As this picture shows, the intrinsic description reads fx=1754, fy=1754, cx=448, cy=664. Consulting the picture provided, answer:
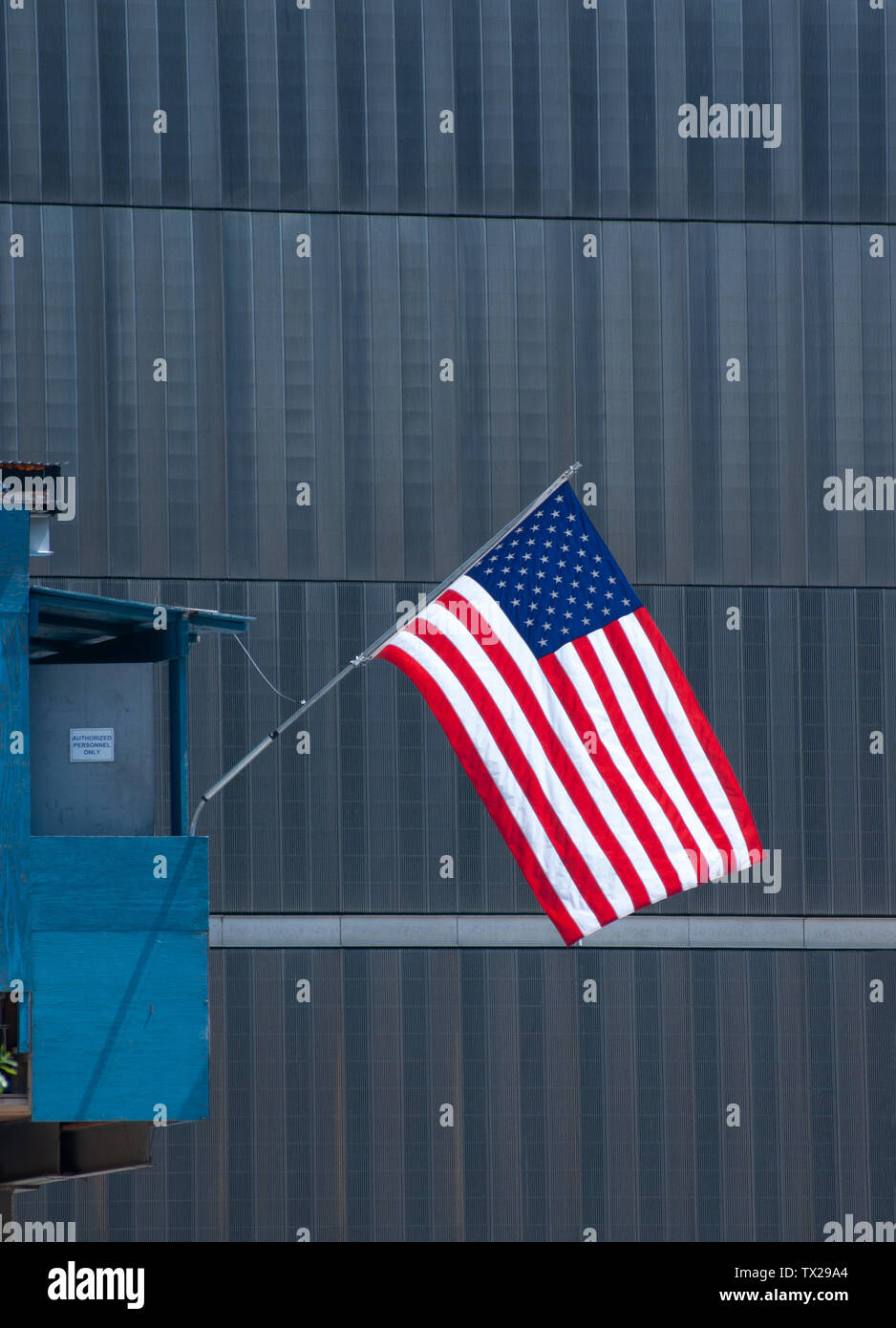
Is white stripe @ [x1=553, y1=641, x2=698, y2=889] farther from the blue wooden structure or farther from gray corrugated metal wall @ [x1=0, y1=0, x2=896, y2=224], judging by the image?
gray corrugated metal wall @ [x1=0, y1=0, x2=896, y2=224]

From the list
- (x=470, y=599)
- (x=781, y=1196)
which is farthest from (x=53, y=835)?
(x=781, y=1196)

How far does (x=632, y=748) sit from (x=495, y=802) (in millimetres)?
1232

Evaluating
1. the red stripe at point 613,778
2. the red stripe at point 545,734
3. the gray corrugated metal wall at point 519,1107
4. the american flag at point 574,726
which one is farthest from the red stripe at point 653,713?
the gray corrugated metal wall at point 519,1107

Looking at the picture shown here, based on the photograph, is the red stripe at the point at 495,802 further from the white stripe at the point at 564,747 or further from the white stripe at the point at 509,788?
the white stripe at the point at 564,747

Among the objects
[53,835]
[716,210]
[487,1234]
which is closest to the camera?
[53,835]

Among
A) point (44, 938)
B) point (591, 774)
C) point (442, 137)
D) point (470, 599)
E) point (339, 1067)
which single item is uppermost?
point (442, 137)

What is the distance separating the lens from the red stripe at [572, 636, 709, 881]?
14.0 meters

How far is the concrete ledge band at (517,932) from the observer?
2336 centimetres

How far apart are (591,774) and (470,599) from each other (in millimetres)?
1734

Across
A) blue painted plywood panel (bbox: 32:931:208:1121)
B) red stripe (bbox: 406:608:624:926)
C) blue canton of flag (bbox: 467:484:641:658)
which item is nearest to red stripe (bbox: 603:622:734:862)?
blue canton of flag (bbox: 467:484:641:658)

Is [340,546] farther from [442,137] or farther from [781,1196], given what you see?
[781,1196]

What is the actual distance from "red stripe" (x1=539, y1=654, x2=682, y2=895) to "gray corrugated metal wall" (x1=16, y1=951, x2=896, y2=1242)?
1002 centimetres

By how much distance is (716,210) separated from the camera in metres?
24.9

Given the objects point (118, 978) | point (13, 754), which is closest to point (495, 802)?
point (118, 978)
